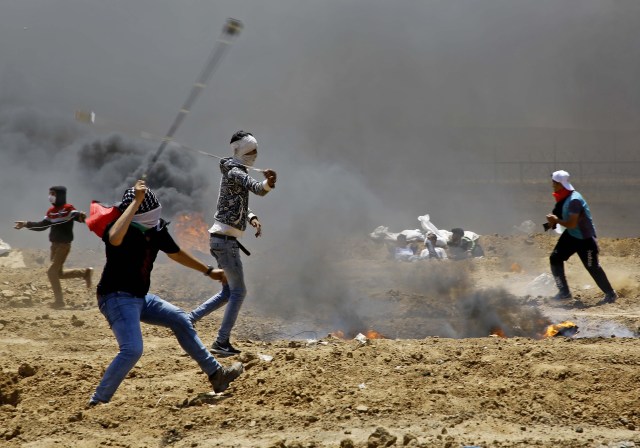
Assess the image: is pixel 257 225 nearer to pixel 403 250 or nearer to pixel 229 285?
pixel 229 285

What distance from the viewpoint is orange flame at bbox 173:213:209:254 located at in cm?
1492

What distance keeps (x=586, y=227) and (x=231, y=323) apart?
592 centimetres

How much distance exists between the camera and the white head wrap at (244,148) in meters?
6.98

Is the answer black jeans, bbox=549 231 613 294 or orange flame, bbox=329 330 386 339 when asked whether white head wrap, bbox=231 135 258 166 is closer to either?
orange flame, bbox=329 330 386 339

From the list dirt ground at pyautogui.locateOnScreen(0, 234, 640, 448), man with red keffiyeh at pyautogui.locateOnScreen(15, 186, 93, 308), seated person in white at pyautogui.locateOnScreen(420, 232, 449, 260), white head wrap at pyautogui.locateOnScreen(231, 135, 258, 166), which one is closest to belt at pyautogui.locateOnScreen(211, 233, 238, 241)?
white head wrap at pyautogui.locateOnScreen(231, 135, 258, 166)

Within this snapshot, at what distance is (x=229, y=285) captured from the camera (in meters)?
6.78

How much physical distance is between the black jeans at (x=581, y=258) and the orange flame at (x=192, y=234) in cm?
651

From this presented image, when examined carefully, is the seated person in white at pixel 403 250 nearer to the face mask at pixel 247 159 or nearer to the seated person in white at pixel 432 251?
the seated person in white at pixel 432 251

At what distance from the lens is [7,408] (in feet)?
18.2

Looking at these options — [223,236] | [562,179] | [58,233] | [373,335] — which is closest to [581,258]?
[562,179]

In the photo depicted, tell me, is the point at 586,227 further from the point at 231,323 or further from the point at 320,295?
the point at 231,323

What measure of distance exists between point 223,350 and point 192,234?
8.80 metres

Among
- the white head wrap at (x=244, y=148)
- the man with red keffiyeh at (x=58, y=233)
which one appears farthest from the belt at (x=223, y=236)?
the man with red keffiyeh at (x=58, y=233)

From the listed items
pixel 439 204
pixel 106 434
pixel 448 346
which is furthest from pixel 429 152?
pixel 106 434
